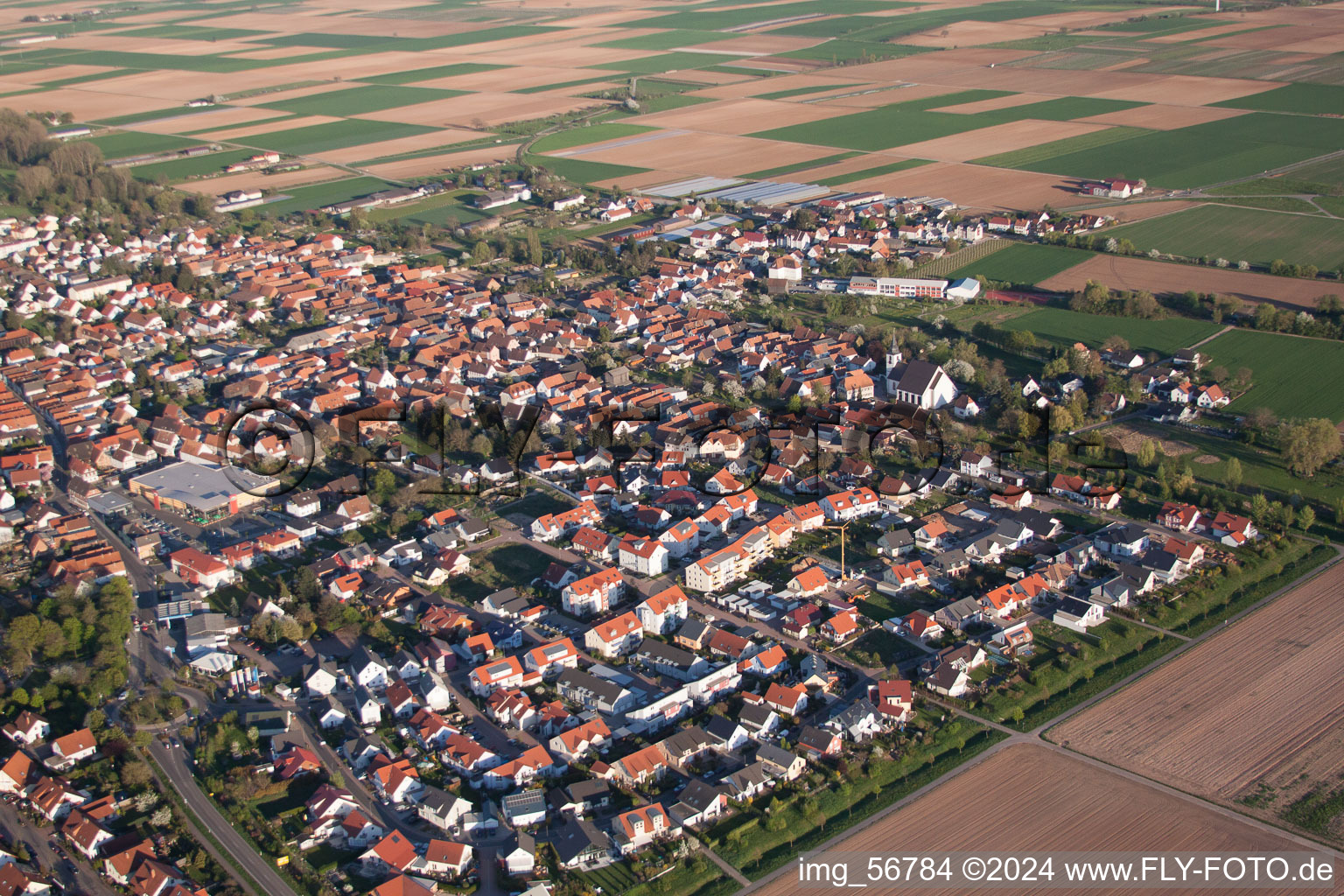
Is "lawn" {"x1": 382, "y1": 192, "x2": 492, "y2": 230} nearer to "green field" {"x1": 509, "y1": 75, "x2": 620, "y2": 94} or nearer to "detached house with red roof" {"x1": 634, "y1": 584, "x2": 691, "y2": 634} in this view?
"green field" {"x1": 509, "y1": 75, "x2": 620, "y2": 94}

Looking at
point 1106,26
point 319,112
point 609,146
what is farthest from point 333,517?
point 1106,26

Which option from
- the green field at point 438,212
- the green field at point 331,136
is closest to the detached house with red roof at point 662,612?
the green field at point 438,212

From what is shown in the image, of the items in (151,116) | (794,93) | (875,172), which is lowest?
(875,172)

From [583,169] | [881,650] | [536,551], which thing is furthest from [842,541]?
[583,169]

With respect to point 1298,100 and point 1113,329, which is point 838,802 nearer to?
point 1113,329

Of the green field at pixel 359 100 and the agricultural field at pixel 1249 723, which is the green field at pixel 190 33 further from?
the agricultural field at pixel 1249 723

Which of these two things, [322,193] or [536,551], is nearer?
[536,551]
